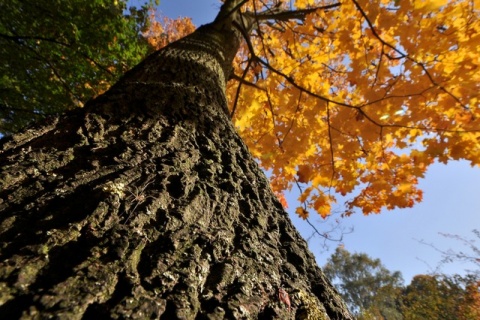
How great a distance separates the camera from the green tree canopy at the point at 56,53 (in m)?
3.98

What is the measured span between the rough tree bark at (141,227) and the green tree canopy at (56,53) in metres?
3.44

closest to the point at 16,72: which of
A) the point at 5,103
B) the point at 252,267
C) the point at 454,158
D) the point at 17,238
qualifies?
the point at 5,103

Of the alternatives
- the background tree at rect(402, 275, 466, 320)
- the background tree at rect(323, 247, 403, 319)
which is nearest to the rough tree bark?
the background tree at rect(402, 275, 466, 320)

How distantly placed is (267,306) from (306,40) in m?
4.82

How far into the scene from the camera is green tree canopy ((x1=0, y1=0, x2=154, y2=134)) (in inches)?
157

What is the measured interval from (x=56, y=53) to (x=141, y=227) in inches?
186

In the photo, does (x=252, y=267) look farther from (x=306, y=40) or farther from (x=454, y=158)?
(x=306, y=40)

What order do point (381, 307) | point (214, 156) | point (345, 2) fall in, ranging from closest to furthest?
1. point (214, 156)
2. point (345, 2)
3. point (381, 307)

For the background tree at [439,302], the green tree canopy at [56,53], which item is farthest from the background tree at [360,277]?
the green tree canopy at [56,53]

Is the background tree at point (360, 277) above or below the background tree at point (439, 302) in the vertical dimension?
above

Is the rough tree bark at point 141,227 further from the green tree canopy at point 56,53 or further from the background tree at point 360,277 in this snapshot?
the background tree at point 360,277

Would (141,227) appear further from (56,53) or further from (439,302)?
(439,302)

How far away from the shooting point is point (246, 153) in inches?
62.5

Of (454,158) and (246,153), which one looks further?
(454,158)
